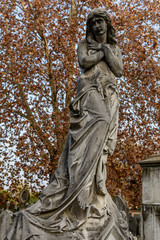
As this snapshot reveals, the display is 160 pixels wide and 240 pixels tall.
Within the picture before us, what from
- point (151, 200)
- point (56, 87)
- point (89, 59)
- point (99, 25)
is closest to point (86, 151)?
point (89, 59)

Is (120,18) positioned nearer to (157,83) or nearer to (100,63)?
(157,83)

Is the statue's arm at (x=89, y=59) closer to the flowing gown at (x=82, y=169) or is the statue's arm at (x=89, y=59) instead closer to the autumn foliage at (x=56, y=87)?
the flowing gown at (x=82, y=169)

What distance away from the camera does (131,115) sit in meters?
13.4

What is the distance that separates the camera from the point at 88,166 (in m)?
4.05

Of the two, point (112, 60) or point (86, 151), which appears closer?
point (86, 151)

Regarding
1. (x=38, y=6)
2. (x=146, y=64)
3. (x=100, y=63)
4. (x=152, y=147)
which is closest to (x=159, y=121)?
(x=152, y=147)

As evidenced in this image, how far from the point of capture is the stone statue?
12.4ft

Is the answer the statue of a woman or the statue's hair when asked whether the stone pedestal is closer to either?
the statue of a woman

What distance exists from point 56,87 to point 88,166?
375 inches

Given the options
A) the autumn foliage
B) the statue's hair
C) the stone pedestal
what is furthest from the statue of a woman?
the autumn foliage

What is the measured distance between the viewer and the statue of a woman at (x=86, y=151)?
3.79 meters

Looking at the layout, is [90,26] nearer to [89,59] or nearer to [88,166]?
[89,59]

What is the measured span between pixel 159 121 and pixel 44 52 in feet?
17.0

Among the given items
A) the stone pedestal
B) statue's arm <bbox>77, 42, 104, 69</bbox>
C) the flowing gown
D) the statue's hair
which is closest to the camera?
the flowing gown
